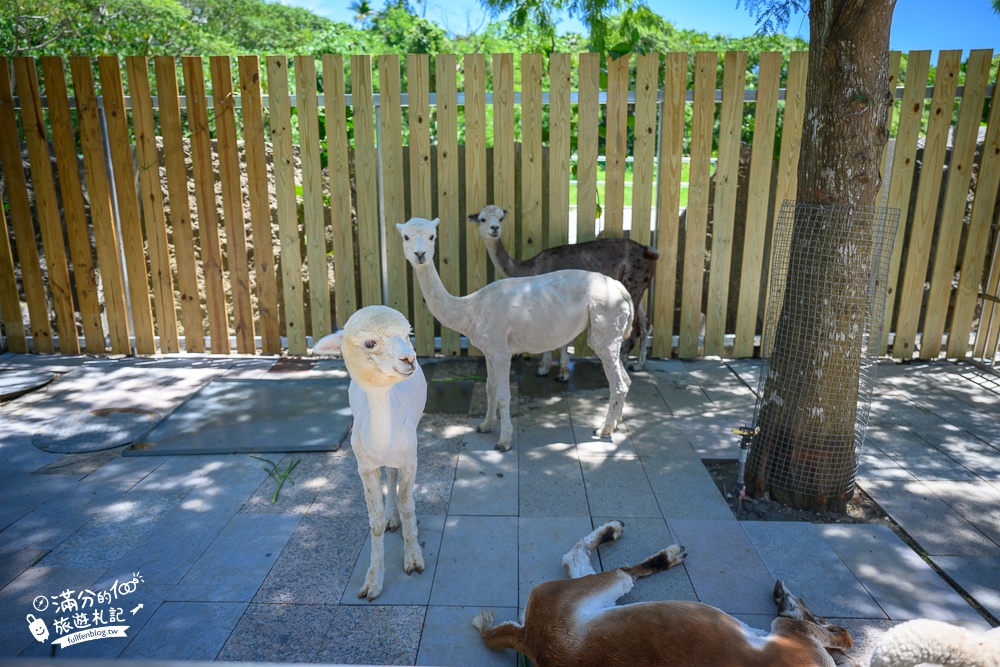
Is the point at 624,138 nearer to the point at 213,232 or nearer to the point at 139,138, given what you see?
the point at 213,232

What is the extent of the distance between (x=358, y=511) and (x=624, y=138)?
469cm

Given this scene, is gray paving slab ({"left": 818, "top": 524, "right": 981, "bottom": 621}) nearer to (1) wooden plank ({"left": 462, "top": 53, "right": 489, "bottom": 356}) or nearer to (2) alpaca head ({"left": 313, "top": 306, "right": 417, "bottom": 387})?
(2) alpaca head ({"left": 313, "top": 306, "right": 417, "bottom": 387})

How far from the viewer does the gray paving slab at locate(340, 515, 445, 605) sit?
11.3ft

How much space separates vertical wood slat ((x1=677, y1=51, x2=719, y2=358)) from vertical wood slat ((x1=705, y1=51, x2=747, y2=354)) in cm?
12

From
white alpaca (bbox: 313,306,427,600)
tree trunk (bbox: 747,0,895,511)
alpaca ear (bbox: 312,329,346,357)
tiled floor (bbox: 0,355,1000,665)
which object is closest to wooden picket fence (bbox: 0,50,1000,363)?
tiled floor (bbox: 0,355,1000,665)

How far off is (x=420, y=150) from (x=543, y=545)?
4560mm

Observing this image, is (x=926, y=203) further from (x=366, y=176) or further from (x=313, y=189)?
(x=313, y=189)

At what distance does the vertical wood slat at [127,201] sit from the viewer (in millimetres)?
6863

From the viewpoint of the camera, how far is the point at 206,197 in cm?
708

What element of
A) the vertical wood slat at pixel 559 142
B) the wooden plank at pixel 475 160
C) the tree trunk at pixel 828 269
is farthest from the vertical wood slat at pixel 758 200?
the wooden plank at pixel 475 160

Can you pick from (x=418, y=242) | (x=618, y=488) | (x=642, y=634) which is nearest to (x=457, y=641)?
(x=642, y=634)

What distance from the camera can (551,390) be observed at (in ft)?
21.4

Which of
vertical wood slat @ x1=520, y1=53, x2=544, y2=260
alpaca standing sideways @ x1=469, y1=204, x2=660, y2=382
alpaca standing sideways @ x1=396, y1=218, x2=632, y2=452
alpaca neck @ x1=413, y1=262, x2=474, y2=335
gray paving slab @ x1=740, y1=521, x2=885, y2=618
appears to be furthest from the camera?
vertical wood slat @ x1=520, y1=53, x2=544, y2=260

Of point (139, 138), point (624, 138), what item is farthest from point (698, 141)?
point (139, 138)
